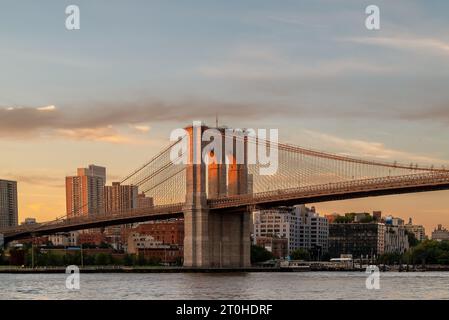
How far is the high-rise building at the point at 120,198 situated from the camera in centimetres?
8774

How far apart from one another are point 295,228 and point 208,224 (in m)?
90.8

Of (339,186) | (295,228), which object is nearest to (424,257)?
(295,228)

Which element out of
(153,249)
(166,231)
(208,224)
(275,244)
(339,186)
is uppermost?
(339,186)

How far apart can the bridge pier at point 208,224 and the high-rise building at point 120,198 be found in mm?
12528

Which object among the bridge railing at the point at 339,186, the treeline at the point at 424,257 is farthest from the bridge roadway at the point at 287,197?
the treeline at the point at 424,257

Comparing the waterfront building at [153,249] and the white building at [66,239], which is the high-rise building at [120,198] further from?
the white building at [66,239]

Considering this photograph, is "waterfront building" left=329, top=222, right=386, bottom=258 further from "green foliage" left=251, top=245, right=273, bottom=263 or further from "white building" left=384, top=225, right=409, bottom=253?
Result: "green foliage" left=251, top=245, right=273, bottom=263

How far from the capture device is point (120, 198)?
9325 cm

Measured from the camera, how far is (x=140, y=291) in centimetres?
4262

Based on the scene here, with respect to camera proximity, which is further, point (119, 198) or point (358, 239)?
point (358, 239)

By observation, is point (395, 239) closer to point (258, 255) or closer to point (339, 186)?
point (258, 255)
